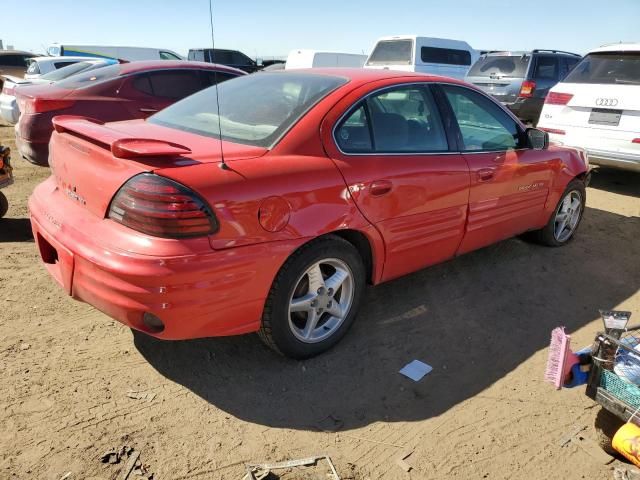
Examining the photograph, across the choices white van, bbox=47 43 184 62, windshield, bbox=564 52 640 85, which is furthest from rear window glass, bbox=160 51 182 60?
windshield, bbox=564 52 640 85

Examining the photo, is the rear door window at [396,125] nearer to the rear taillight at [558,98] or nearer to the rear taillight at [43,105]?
the rear taillight at [558,98]

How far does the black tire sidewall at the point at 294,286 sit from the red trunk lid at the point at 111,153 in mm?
597

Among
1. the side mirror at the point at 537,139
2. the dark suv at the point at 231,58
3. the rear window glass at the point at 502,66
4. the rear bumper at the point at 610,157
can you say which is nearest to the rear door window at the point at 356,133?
the side mirror at the point at 537,139

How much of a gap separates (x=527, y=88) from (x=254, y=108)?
886 centimetres

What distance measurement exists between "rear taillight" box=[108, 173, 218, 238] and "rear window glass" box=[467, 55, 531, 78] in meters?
10.2

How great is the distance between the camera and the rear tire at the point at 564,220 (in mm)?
4777

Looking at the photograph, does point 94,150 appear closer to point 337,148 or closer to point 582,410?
point 337,148

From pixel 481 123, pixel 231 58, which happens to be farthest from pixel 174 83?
pixel 231 58

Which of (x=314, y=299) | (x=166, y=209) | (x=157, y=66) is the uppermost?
(x=157, y=66)

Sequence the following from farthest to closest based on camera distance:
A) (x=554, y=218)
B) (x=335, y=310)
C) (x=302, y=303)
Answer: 1. (x=554, y=218)
2. (x=335, y=310)
3. (x=302, y=303)

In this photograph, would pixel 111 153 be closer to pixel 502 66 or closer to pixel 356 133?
pixel 356 133

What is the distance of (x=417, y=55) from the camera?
543 inches

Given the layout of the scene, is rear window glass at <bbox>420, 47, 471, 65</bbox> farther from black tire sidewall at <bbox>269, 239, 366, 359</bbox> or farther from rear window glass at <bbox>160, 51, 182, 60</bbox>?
black tire sidewall at <bbox>269, 239, 366, 359</bbox>

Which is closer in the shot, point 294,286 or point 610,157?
point 294,286
